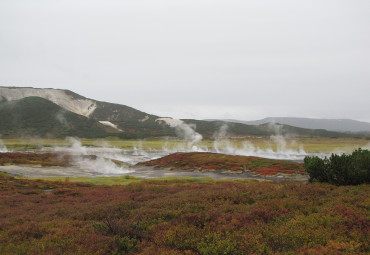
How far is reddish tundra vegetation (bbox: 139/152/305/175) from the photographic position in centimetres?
5841

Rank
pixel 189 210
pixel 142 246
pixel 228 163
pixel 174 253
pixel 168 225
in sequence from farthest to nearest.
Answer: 1. pixel 228 163
2. pixel 189 210
3. pixel 168 225
4. pixel 142 246
5. pixel 174 253

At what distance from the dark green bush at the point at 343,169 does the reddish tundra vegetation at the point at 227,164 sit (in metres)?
34.8

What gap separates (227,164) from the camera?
67.0m

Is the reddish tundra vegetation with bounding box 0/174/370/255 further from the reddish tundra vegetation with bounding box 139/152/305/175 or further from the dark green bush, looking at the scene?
the reddish tundra vegetation with bounding box 139/152/305/175

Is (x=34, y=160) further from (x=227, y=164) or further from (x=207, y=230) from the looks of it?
(x=207, y=230)

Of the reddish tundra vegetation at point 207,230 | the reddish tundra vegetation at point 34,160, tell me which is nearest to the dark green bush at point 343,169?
the reddish tundra vegetation at point 207,230

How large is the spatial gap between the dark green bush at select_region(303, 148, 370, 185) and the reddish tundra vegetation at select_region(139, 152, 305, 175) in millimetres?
34784

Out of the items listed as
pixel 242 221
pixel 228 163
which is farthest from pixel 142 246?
pixel 228 163

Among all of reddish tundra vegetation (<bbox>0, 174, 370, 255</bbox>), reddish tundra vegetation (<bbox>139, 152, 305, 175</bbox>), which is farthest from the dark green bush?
reddish tundra vegetation (<bbox>139, 152, 305, 175</bbox>)

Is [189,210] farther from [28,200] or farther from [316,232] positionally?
[28,200]

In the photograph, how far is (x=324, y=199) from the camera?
13.3 meters

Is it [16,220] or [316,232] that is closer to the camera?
[316,232]

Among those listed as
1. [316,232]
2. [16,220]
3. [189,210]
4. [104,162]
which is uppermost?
[316,232]

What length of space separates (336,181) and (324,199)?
26.2 feet
